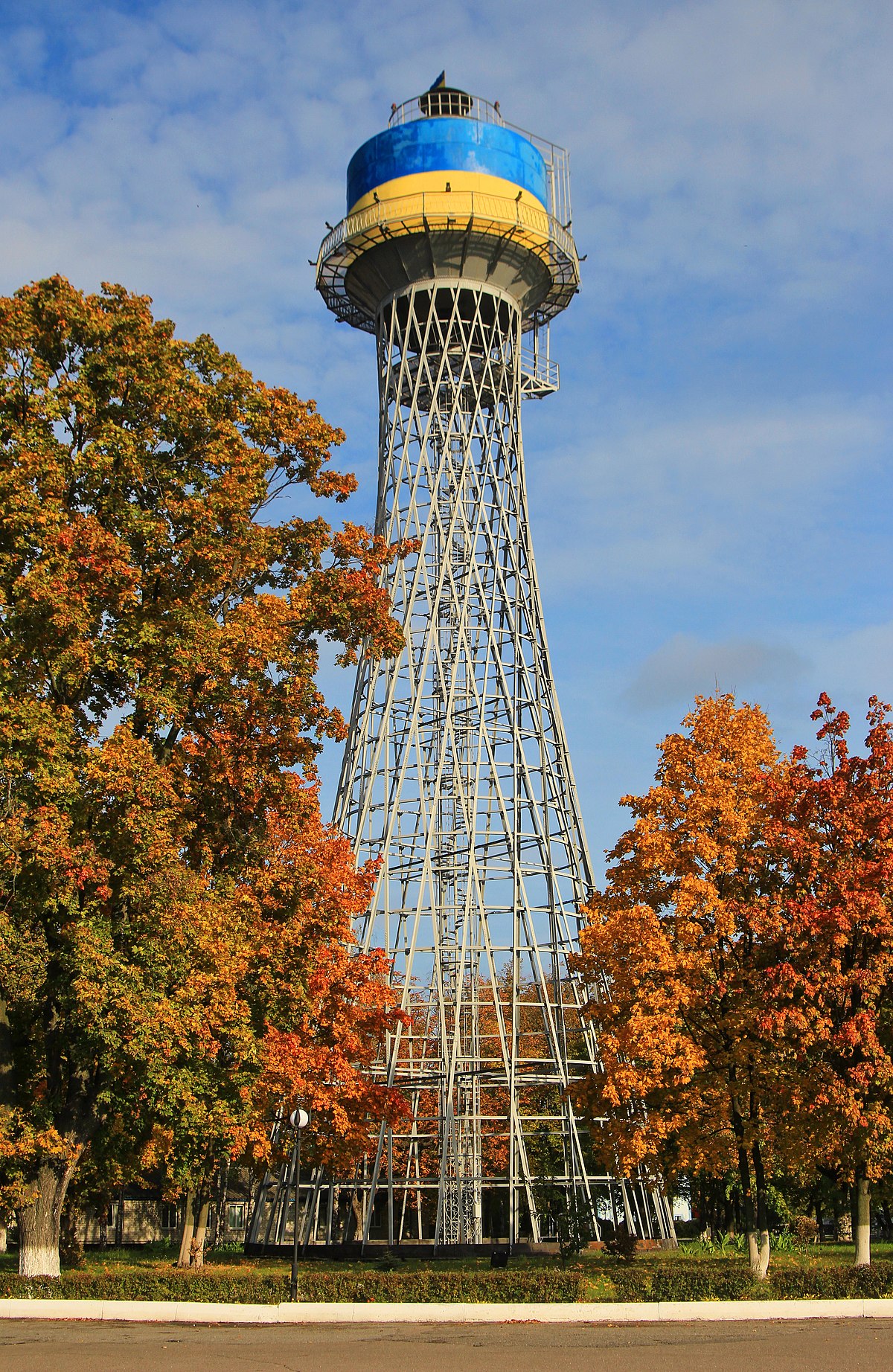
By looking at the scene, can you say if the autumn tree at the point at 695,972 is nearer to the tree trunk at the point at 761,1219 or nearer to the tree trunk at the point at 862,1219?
the tree trunk at the point at 761,1219

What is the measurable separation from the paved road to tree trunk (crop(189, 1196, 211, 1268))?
39.1 feet

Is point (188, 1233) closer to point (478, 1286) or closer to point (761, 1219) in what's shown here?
point (478, 1286)

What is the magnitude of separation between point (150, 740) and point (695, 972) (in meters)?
10.1

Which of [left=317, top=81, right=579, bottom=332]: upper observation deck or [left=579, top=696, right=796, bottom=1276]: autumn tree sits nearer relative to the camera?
[left=579, top=696, right=796, bottom=1276]: autumn tree

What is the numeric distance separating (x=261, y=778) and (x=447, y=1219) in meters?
13.7

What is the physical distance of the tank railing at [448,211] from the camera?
116ft

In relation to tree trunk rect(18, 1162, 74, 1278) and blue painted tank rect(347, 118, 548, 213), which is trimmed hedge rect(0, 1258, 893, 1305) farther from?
blue painted tank rect(347, 118, 548, 213)

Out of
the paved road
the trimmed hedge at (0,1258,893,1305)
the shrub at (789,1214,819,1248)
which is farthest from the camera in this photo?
the shrub at (789,1214,819,1248)

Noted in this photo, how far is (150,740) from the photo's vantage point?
20.8m

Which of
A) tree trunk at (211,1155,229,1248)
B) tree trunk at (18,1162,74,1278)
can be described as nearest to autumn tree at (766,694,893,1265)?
tree trunk at (18,1162,74,1278)

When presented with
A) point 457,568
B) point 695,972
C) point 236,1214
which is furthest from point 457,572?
point 236,1214

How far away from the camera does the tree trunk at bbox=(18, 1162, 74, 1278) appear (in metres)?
19.5

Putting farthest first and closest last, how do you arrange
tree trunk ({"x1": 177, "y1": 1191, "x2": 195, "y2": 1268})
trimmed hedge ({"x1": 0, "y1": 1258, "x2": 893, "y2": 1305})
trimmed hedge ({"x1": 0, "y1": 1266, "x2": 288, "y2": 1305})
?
tree trunk ({"x1": 177, "y1": 1191, "x2": 195, "y2": 1268}), trimmed hedge ({"x1": 0, "y1": 1258, "x2": 893, "y2": 1305}), trimmed hedge ({"x1": 0, "y1": 1266, "x2": 288, "y2": 1305})

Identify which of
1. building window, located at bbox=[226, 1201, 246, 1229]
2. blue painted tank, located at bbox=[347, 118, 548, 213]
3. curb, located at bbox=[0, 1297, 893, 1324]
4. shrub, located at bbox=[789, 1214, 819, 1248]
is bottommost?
curb, located at bbox=[0, 1297, 893, 1324]
